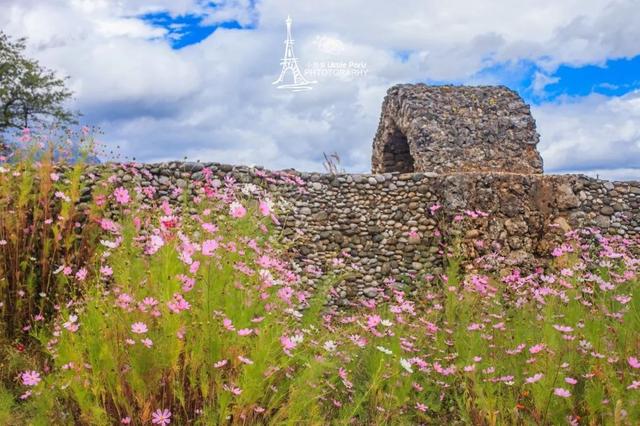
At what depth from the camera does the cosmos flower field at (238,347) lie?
3.19 metres

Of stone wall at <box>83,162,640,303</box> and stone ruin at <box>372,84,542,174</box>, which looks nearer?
stone wall at <box>83,162,640,303</box>

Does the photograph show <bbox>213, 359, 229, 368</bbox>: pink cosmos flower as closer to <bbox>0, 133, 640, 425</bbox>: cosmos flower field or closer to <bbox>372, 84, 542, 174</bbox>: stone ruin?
<bbox>0, 133, 640, 425</bbox>: cosmos flower field

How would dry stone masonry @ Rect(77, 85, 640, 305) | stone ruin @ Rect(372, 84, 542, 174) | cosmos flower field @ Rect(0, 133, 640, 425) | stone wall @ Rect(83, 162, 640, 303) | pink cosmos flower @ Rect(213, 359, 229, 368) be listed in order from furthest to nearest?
stone ruin @ Rect(372, 84, 542, 174)
stone wall @ Rect(83, 162, 640, 303)
dry stone masonry @ Rect(77, 85, 640, 305)
cosmos flower field @ Rect(0, 133, 640, 425)
pink cosmos flower @ Rect(213, 359, 229, 368)

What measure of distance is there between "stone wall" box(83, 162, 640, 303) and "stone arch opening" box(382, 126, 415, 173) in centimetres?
711

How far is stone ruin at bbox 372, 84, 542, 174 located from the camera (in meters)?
15.8

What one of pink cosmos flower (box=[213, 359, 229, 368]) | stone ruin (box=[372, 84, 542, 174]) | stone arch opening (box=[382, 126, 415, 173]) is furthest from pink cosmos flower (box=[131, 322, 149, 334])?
stone arch opening (box=[382, 126, 415, 173])

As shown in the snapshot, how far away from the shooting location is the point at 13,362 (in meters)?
5.28

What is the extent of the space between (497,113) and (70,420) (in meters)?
15.1

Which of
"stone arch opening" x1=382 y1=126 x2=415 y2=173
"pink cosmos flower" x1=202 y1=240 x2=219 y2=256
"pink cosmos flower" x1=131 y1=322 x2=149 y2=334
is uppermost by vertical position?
"stone arch opening" x1=382 y1=126 x2=415 y2=173

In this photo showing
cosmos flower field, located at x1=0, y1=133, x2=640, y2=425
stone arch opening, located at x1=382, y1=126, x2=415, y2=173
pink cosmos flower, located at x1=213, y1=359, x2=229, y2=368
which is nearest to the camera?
pink cosmos flower, located at x1=213, y1=359, x2=229, y2=368

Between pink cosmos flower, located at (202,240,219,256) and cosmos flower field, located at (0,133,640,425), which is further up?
pink cosmos flower, located at (202,240,219,256)

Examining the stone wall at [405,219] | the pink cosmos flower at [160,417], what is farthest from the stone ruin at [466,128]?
the pink cosmos flower at [160,417]

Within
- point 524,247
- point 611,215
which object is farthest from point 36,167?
point 611,215

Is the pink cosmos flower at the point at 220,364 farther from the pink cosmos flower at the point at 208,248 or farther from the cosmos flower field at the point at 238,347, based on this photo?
the pink cosmos flower at the point at 208,248
